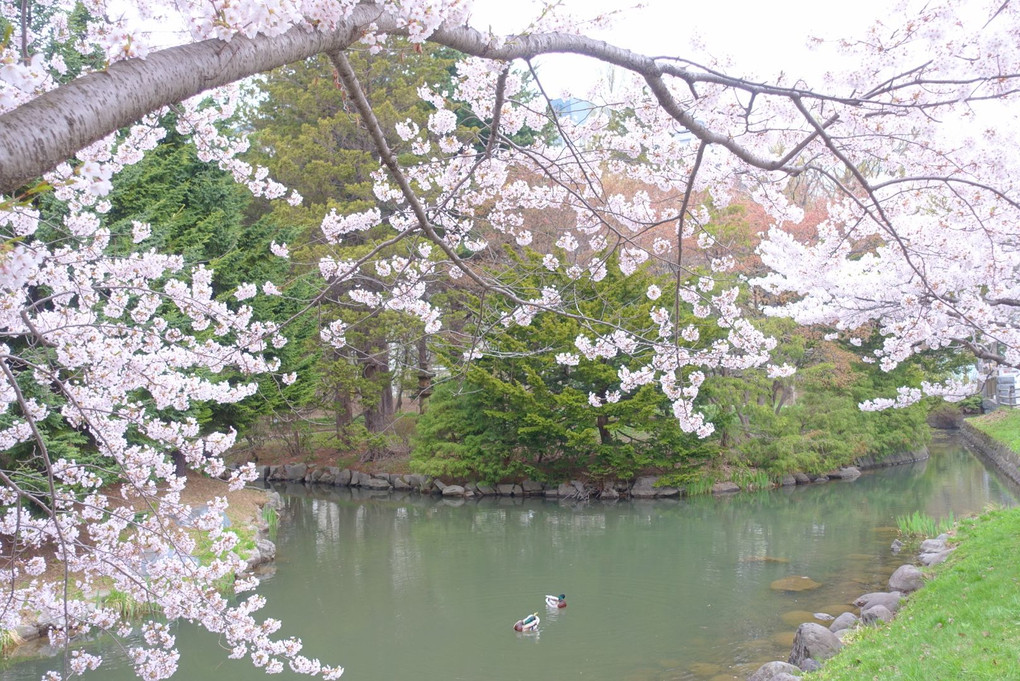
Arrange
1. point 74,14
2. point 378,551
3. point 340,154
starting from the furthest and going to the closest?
1. point 340,154
2. point 378,551
3. point 74,14

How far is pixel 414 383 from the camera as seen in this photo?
14.8 meters

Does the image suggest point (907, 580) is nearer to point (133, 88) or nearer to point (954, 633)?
point (954, 633)

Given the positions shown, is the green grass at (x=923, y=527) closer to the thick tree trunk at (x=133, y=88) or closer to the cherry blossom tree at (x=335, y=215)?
the cherry blossom tree at (x=335, y=215)

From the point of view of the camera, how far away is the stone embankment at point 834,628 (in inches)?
194

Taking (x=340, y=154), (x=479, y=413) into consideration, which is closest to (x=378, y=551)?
(x=479, y=413)

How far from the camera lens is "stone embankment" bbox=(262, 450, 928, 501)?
42.7 feet

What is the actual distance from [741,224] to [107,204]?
1111 cm

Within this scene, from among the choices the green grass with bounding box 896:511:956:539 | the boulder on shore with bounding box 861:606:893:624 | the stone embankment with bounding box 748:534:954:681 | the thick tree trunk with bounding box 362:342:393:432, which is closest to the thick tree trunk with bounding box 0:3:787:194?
the stone embankment with bounding box 748:534:954:681

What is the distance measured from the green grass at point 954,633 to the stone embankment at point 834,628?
0.17 meters

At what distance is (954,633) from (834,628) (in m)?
1.52

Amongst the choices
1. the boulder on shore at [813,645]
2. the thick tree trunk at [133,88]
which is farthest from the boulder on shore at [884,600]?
the thick tree trunk at [133,88]

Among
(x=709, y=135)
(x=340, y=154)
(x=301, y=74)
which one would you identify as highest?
(x=301, y=74)

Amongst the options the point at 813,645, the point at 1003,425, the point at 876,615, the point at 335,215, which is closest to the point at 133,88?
the point at 335,215

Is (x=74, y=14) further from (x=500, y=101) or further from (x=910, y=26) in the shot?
(x=910, y=26)
